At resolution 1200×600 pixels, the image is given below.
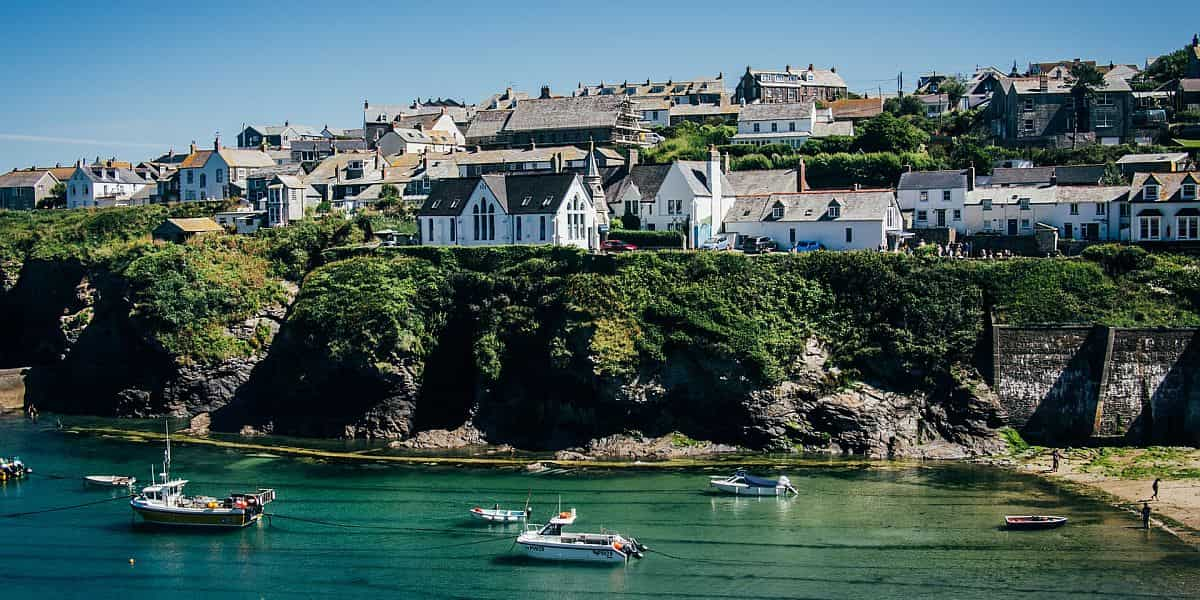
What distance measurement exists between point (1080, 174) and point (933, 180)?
11.1m

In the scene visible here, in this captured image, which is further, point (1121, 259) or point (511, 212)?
point (511, 212)

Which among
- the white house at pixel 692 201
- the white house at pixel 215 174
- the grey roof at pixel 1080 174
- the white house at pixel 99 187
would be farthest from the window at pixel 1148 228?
the white house at pixel 99 187

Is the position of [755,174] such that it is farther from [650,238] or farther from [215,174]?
[215,174]

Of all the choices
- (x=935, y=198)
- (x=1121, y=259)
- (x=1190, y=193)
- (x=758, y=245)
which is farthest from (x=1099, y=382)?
(x=758, y=245)

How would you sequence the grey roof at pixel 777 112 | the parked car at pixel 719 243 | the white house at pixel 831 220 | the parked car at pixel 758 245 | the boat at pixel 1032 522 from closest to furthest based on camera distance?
the boat at pixel 1032 522 → the white house at pixel 831 220 → the parked car at pixel 719 243 → the parked car at pixel 758 245 → the grey roof at pixel 777 112

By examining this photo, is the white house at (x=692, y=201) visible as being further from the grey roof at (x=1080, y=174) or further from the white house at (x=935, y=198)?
the grey roof at (x=1080, y=174)

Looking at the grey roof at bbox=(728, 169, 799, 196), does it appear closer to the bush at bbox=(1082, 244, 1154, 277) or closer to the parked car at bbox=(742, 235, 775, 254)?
the parked car at bbox=(742, 235, 775, 254)

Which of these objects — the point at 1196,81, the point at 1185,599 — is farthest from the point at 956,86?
the point at 1185,599

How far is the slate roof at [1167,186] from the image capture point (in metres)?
67.6

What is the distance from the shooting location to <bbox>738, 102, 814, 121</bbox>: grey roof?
10094 cm

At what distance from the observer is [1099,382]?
57625 millimetres

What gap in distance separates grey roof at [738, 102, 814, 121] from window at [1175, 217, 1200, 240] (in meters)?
38.1

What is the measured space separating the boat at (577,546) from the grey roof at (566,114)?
6216 cm

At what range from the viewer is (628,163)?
85.5m
